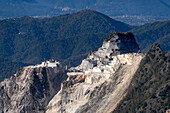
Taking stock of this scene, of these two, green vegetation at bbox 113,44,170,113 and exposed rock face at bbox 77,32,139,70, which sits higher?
exposed rock face at bbox 77,32,139,70

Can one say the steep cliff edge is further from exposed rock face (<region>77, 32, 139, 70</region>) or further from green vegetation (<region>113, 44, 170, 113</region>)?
green vegetation (<region>113, 44, 170, 113</region>)

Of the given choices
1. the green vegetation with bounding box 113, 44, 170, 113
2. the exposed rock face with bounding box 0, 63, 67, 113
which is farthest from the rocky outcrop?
the green vegetation with bounding box 113, 44, 170, 113

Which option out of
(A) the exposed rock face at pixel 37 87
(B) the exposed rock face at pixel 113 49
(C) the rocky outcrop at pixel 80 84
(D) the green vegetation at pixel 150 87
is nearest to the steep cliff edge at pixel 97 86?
(C) the rocky outcrop at pixel 80 84

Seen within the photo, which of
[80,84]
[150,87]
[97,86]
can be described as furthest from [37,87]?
[150,87]

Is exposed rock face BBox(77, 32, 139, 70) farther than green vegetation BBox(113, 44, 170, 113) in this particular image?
Yes

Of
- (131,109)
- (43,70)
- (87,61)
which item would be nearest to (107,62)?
(87,61)

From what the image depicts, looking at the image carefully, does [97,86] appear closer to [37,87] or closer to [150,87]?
[150,87]

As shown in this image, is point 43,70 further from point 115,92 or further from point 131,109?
point 131,109
